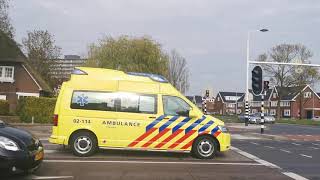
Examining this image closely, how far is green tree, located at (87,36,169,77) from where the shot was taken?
177ft

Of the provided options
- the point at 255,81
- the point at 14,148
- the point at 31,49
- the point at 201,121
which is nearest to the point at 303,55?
the point at 31,49

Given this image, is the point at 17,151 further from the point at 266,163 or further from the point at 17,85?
the point at 17,85

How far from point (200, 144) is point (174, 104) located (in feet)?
4.49

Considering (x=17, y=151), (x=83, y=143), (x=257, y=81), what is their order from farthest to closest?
(x=257, y=81)
(x=83, y=143)
(x=17, y=151)

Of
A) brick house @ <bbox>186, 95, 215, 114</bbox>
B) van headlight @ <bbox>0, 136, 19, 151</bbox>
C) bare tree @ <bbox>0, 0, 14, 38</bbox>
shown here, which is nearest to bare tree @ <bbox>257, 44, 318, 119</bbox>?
brick house @ <bbox>186, 95, 215, 114</bbox>

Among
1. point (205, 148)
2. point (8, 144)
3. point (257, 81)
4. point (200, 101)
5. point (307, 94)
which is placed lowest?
point (205, 148)

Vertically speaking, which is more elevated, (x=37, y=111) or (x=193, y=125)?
(x=37, y=111)

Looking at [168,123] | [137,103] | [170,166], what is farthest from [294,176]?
[137,103]

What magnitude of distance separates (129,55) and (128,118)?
1590 inches

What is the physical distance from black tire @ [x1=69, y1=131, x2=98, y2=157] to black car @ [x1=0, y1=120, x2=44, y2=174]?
3.83m

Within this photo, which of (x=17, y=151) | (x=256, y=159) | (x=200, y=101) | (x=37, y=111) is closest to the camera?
(x=17, y=151)

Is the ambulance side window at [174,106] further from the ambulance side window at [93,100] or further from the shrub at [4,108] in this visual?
the shrub at [4,108]

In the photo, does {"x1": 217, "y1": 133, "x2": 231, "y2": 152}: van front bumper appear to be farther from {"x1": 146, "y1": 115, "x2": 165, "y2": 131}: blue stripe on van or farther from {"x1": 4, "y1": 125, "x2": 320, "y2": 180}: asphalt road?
{"x1": 146, "y1": 115, "x2": 165, "y2": 131}: blue stripe on van

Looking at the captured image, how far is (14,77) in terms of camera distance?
139 ft
